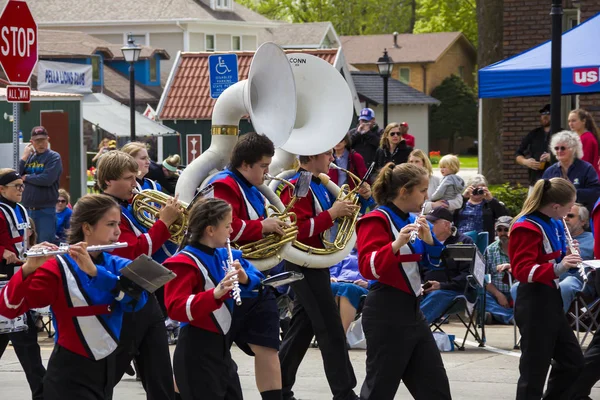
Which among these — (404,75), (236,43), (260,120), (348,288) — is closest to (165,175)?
(348,288)

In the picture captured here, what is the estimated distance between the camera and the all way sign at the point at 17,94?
8.97 metres

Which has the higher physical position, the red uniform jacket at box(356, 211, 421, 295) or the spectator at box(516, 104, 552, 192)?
the spectator at box(516, 104, 552, 192)

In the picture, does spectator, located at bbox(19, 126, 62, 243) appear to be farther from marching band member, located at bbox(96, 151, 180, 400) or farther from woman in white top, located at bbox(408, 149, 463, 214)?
marching band member, located at bbox(96, 151, 180, 400)

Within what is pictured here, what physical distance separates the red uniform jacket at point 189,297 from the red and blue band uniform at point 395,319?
2.98 ft

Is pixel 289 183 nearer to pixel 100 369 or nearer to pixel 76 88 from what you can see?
pixel 100 369

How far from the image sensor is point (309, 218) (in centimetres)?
684

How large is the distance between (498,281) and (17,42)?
16.1ft

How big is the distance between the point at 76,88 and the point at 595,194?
26.6m

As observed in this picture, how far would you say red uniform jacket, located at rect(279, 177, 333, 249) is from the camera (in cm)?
668

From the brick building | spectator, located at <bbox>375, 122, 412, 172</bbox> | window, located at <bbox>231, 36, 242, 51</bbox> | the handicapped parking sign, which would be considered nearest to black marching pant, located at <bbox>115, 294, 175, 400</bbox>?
the handicapped parking sign

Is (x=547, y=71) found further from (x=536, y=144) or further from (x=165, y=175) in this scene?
(x=165, y=175)

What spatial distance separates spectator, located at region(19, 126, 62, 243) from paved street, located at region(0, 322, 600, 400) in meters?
3.15

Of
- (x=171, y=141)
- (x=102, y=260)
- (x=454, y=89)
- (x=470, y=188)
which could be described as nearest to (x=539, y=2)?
(x=470, y=188)

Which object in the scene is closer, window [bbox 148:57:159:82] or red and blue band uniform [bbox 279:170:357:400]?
red and blue band uniform [bbox 279:170:357:400]
